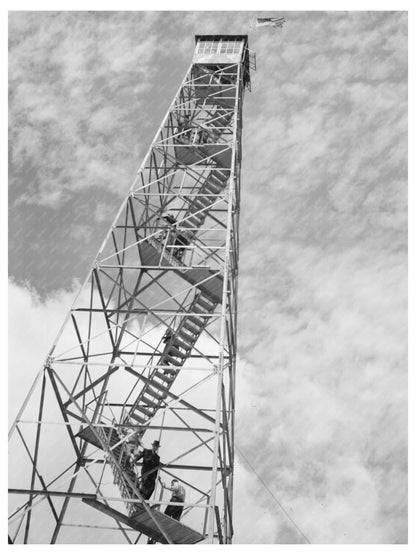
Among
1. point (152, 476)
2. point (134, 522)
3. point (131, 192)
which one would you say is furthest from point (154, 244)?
point (134, 522)

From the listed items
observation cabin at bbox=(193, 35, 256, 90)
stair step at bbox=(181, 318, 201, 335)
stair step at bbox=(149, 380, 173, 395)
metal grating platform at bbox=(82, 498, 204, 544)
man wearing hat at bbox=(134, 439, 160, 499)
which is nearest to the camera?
metal grating platform at bbox=(82, 498, 204, 544)

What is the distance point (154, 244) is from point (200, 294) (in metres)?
2.14

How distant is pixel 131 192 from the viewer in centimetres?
2178

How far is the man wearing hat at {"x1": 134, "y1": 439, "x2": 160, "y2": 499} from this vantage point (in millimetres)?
17188

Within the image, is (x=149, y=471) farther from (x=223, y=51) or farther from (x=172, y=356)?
(x=223, y=51)

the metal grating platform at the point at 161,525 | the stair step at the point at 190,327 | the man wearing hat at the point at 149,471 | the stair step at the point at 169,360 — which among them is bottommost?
the metal grating platform at the point at 161,525

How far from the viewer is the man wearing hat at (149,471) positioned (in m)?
17.2

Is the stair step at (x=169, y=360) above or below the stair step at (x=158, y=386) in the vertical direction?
above

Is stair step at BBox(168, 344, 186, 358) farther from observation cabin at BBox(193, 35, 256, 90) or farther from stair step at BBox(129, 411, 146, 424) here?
observation cabin at BBox(193, 35, 256, 90)

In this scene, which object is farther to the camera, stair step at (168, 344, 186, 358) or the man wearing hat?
stair step at (168, 344, 186, 358)

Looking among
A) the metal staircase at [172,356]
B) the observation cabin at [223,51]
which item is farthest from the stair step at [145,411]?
the observation cabin at [223,51]

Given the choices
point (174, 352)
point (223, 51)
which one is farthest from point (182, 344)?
point (223, 51)

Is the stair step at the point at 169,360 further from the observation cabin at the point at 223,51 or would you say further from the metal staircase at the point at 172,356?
the observation cabin at the point at 223,51

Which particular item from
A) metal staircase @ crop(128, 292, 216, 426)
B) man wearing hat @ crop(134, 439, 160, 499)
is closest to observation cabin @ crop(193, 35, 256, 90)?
metal staircase @ crop(128, 292, 216, 426)
